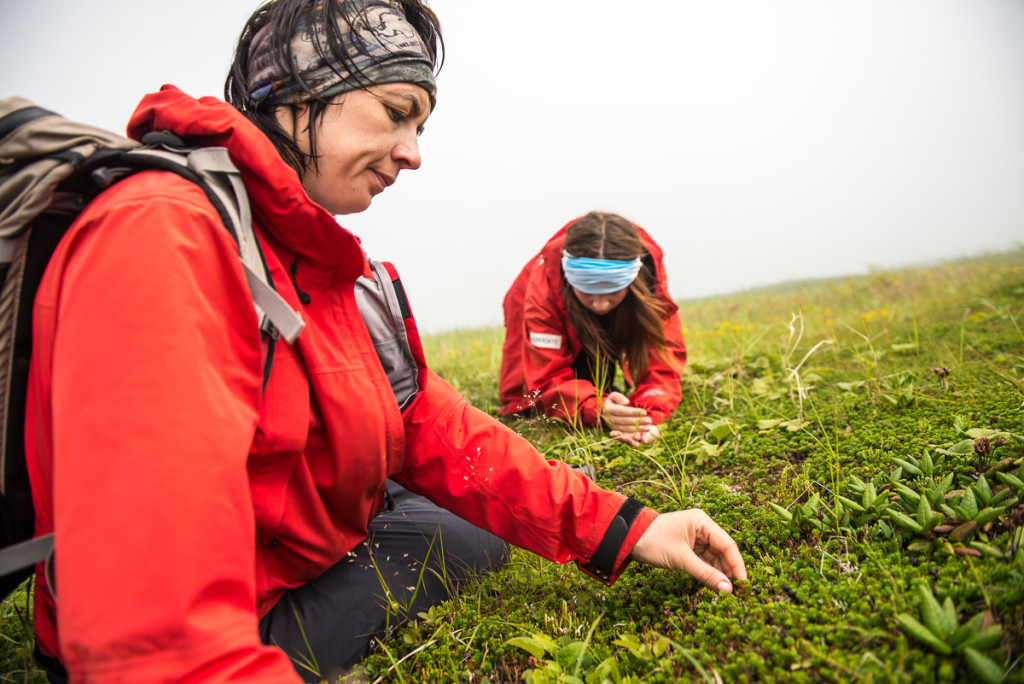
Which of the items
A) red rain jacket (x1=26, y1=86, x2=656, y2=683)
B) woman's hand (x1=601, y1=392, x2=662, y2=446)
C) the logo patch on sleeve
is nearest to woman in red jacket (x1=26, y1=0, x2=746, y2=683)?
red rain jacket (x1=26, y1=86, x2=656, y2=683)

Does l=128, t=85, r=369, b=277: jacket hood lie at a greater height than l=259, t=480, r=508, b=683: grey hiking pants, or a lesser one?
greater

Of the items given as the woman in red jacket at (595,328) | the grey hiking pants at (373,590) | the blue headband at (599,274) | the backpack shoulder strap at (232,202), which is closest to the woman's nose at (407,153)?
the backpack shoulder strap at (232,202)

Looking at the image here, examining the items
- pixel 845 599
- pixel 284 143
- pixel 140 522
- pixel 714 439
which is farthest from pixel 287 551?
pixel 714 439

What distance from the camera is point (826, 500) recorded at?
84.2 inches

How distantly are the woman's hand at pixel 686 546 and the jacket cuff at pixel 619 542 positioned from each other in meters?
0.02

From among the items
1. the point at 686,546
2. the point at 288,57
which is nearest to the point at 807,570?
the point at 686,546

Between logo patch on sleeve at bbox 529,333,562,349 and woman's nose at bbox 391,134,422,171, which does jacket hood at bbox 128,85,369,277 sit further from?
logo patch on sleeve at bbox 529,333,562,349

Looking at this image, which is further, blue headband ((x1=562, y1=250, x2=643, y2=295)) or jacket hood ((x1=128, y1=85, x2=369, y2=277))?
blue headband ((x1=562, y1=250, x2=643, y2=295))

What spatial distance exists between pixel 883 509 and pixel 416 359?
5.19ft

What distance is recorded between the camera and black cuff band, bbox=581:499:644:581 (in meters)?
1.79

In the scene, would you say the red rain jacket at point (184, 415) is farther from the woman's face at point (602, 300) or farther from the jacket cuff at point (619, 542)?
the woman's face at point (602, 300)

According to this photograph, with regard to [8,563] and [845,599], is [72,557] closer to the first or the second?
[8,563]

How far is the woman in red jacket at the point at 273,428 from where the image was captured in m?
0.90

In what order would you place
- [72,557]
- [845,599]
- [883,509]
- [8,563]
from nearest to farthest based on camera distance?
1. [72,557]
2. [8,563]
3. [845,599]
4. [883,509]
